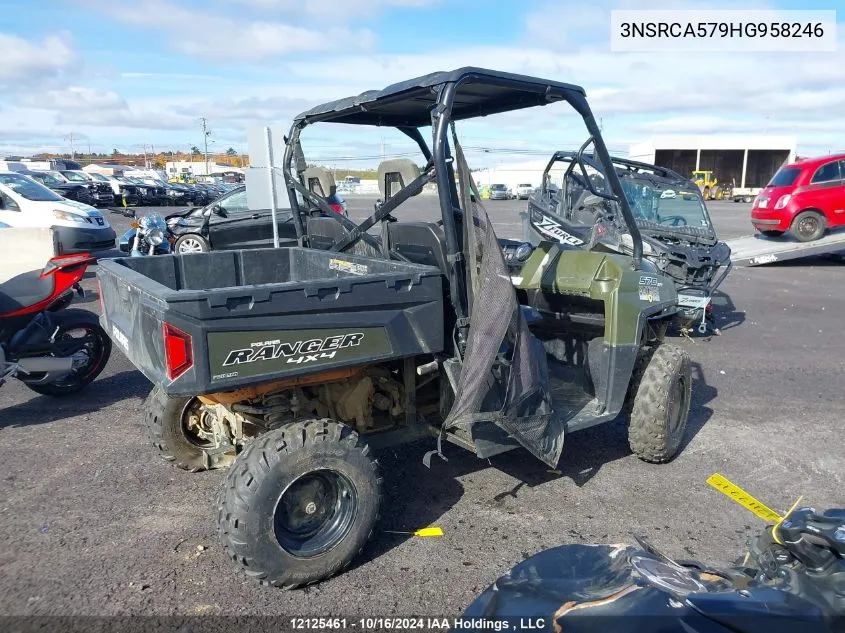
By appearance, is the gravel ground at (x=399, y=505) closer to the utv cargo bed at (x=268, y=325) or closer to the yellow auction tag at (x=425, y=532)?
the yellow auction tag at (x=425, y=532)

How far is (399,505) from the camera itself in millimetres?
3859

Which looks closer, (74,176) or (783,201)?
(783,201)

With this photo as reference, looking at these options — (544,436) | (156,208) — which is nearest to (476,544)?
(544,436)

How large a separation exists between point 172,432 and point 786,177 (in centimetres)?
1535

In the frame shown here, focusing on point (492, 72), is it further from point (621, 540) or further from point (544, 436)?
point (621, 540)

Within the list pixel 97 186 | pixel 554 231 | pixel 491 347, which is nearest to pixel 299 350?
pixel 491 347

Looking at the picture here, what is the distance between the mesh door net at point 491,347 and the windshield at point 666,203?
6.58 meters

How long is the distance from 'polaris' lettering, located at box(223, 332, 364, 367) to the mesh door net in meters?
0.58

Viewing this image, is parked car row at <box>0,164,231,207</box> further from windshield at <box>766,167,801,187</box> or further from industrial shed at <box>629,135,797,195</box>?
industrial shed at <box>629,135,797,195</box>

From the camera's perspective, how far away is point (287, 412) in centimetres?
337

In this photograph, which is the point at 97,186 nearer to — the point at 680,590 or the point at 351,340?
the point at 351,340

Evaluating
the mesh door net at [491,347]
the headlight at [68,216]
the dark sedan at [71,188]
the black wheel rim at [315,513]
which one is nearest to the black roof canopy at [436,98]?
the mesh door net at [491,347]

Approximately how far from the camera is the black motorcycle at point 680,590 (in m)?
1.76

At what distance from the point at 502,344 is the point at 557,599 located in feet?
5.18
